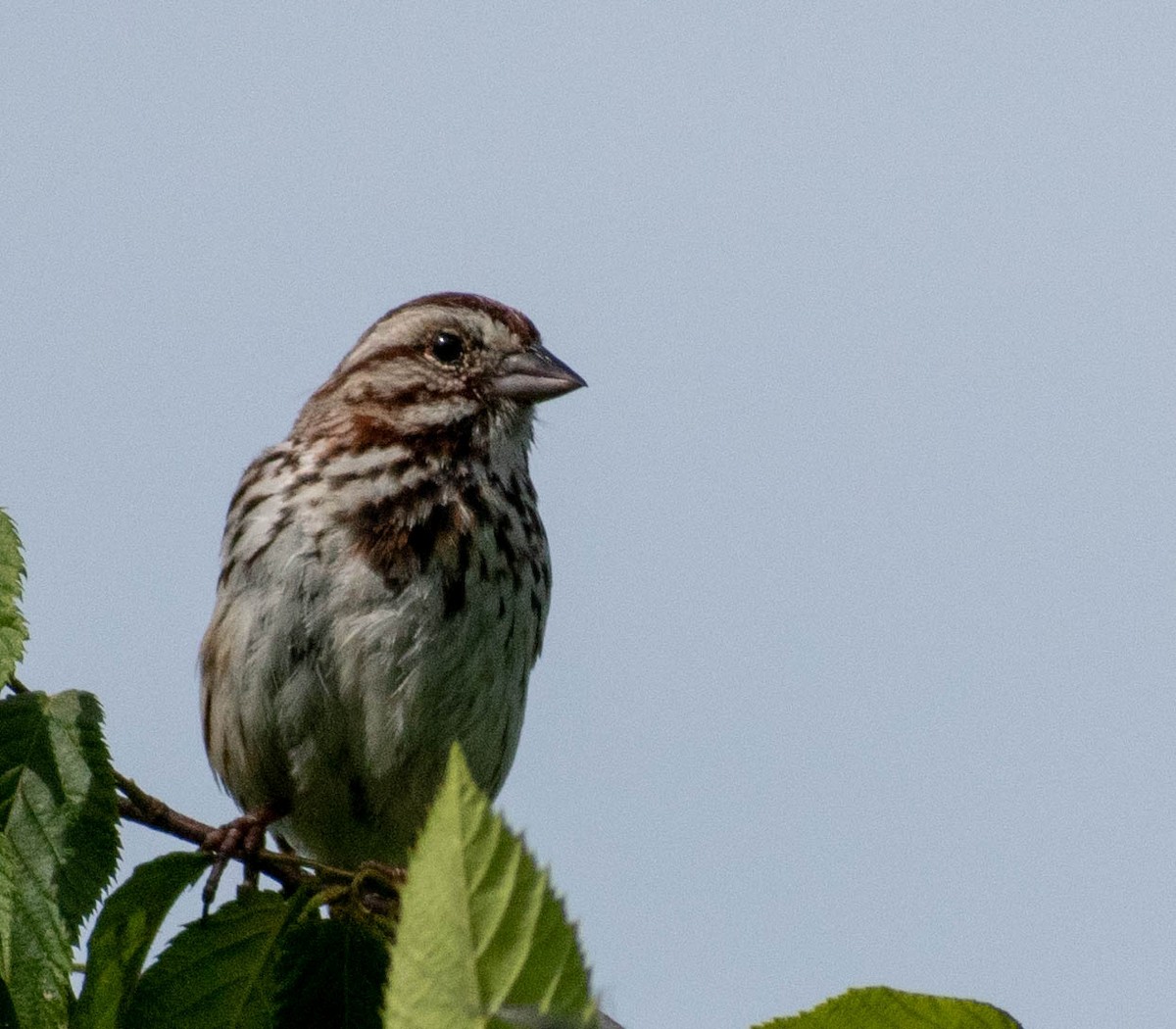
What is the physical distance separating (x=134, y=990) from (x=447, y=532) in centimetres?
258

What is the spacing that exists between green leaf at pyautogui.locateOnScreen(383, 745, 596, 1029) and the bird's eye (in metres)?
5.01

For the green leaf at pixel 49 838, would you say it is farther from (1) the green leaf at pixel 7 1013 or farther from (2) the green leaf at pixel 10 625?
(2) the green leaf at pixel 10 625

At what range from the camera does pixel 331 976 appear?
3.04 meters

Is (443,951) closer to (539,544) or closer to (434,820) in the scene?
(434,820)

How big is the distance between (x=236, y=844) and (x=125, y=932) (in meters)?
0.94

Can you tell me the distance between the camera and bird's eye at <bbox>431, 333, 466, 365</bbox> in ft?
20.3

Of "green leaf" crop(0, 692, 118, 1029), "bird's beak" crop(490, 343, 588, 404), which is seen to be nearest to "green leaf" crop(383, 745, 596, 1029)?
"green leaf" crop(0, 692, 118, 1029)

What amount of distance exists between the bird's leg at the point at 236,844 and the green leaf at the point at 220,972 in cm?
12

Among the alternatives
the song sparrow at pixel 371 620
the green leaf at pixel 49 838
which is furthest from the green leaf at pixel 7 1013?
the song sparrow at pixel 371 620

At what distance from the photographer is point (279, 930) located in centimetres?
312

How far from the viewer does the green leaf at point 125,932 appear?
2.91 metres

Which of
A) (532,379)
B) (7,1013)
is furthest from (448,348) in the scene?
(7,1013)

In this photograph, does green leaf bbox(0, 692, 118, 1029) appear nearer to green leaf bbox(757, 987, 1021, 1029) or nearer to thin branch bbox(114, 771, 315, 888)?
thin branch bbox(114, 771, 315, 888)

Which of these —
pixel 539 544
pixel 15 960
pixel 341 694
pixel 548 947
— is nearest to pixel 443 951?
pixel 548 947
